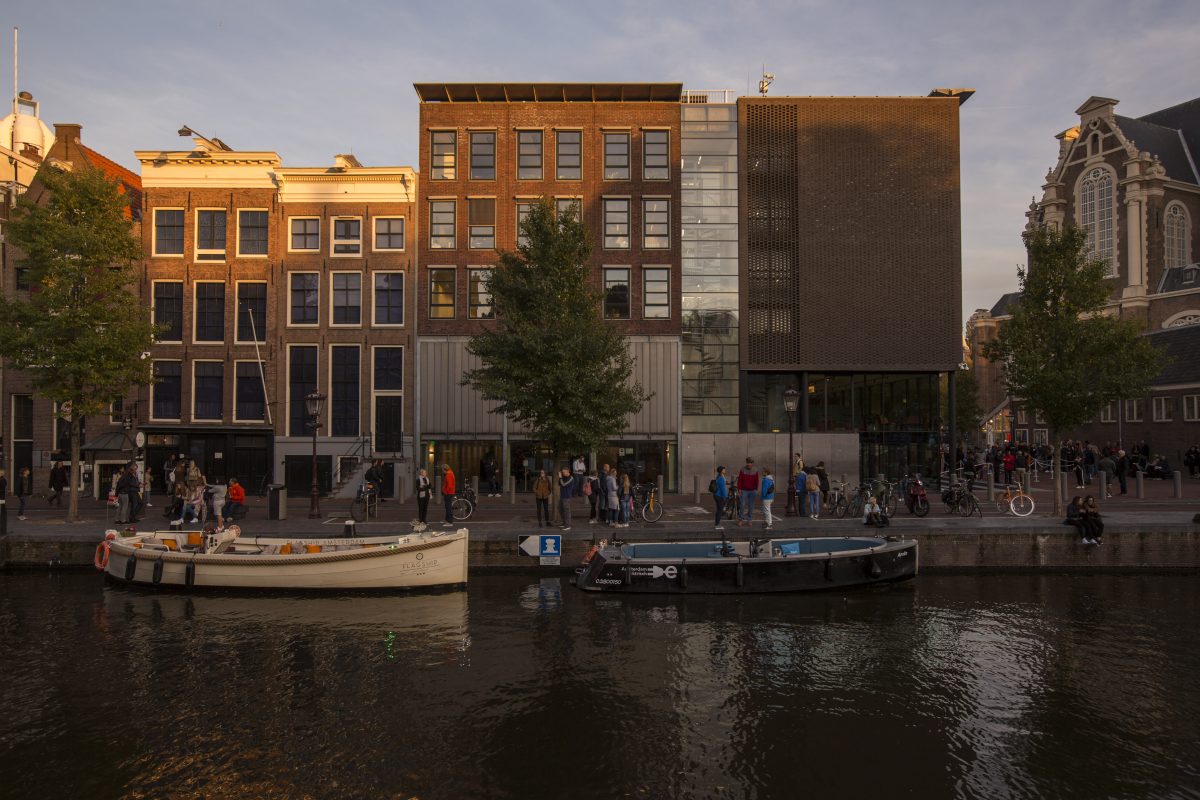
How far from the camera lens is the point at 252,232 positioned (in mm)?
34125

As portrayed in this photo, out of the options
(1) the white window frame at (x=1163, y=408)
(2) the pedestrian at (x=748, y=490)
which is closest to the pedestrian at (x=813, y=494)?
(2) the pedestrian at (x=748, y=490)

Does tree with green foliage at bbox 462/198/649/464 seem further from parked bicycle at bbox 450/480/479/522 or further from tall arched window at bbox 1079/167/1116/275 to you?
tall arched window at bbox 1079/167/1116/275

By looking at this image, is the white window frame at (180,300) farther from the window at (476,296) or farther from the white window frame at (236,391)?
the window at (476,296)

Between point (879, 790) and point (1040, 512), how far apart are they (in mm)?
19249

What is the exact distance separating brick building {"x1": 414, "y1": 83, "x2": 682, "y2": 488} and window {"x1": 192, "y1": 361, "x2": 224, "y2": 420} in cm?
935

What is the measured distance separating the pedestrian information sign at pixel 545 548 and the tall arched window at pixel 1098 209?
7465cm

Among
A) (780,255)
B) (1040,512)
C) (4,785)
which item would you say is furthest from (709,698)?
(780,255)

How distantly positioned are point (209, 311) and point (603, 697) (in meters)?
30.5

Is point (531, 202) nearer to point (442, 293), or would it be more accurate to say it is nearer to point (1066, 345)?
point (442, 293)

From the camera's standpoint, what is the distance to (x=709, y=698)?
11180 mm

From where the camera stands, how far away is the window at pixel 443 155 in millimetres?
34750

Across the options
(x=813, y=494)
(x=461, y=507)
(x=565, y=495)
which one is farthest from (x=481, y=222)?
(x=813, y=494)

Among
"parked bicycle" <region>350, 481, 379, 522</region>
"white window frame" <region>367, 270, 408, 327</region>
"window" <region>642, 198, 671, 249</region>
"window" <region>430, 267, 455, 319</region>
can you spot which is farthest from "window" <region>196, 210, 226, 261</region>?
"window" <region>642, 198, 671, 249</region>

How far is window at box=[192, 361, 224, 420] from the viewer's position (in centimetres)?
3369
